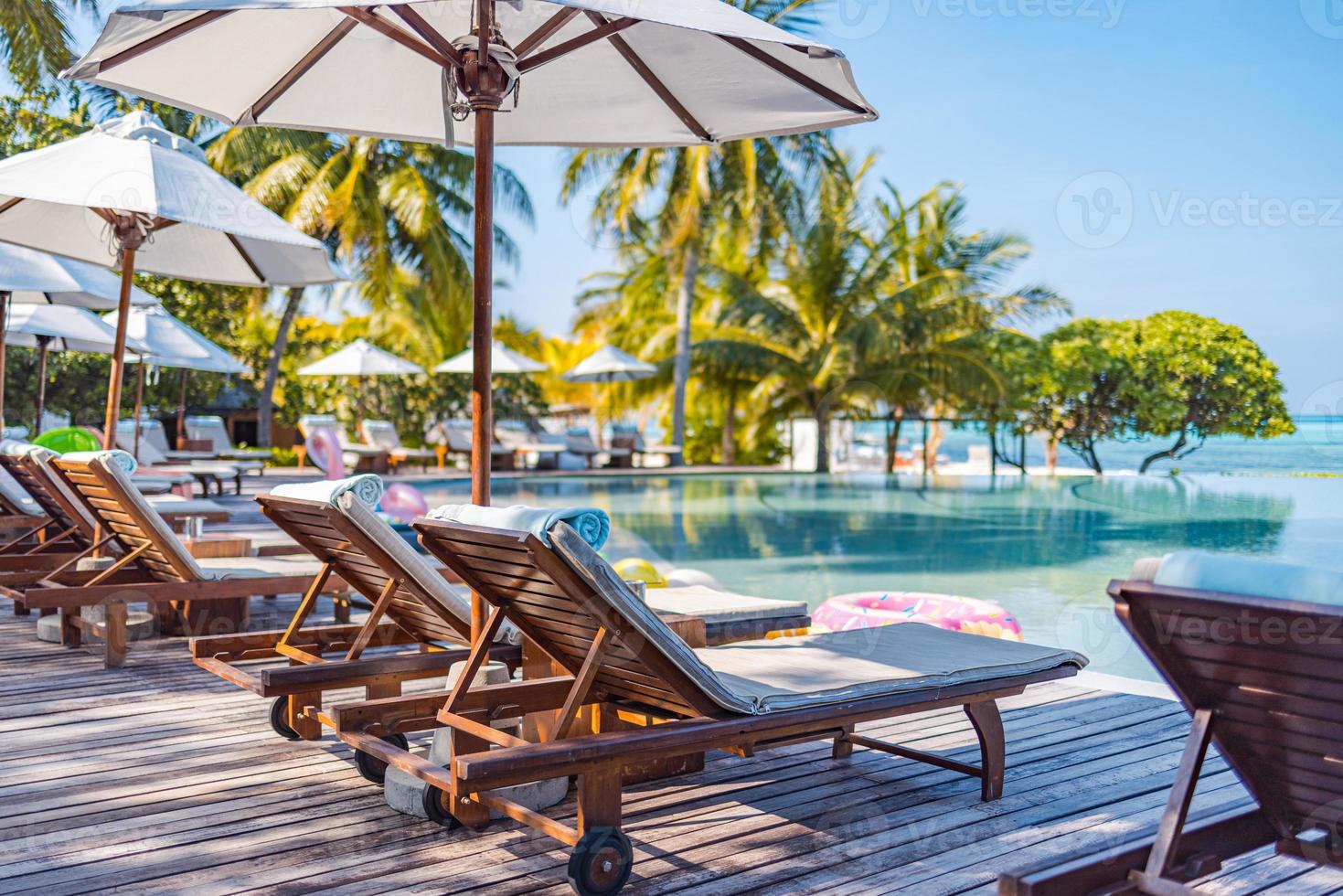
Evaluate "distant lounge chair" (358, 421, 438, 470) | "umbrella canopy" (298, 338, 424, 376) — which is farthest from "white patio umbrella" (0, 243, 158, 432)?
"distant lounge chair" (358, 421, 438, 470)

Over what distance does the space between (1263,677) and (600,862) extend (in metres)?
1.26

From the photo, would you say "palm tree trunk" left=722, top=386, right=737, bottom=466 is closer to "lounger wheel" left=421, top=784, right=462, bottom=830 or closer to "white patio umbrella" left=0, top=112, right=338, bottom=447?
"white patio umbrella" left=0, top=112, right=338, bottom=447

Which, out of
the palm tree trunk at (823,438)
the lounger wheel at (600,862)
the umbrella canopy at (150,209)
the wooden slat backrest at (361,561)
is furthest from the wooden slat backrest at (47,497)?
the palm tree trunk at (823,438)

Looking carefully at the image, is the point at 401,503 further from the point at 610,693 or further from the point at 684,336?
the point at 684,336

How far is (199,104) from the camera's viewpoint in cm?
381

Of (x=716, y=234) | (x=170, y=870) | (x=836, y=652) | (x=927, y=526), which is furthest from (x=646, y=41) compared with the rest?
(x=716, y=234)

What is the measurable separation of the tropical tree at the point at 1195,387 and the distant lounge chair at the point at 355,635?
23.6 m

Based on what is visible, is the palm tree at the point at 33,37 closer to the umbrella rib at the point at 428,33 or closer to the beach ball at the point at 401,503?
the beach ball at the point at 401,503

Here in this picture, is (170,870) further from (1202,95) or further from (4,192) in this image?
(1202,95)

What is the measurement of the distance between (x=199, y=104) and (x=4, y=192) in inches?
43.2

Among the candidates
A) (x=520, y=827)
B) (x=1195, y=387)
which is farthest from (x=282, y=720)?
(x=1195, y=387)

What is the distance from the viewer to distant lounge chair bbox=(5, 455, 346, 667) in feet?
13.5

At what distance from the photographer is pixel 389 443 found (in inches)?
760

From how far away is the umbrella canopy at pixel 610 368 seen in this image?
21219mm
